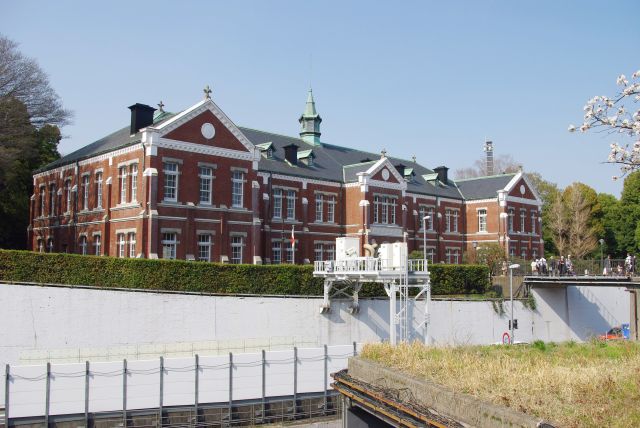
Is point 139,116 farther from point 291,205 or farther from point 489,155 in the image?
point 489,155

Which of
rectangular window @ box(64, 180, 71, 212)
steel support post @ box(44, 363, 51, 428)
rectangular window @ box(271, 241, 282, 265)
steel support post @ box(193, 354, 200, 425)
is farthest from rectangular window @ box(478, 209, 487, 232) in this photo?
steel support post @ box(44, 363, 51, 428)

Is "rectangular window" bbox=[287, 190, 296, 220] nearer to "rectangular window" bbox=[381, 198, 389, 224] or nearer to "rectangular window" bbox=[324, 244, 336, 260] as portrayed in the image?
"rectangular window" bbox=[324, 244, 336, 260]

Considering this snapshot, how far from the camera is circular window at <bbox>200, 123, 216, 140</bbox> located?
33.8 meters

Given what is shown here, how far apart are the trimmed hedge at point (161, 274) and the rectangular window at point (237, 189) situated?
607 centimetres

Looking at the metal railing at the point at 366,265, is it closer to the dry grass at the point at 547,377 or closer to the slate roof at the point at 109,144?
the slate roof at the point at 109,144

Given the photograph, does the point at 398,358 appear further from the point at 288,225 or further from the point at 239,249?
the point at 288,225

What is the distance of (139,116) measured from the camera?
34.8m

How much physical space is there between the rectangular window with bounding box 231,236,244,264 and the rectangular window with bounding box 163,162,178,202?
4248 mm

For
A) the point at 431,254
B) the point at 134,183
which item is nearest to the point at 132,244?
the point at 134,183

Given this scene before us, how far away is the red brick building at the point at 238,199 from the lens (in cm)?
3247

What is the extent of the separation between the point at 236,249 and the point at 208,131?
6.80 meters

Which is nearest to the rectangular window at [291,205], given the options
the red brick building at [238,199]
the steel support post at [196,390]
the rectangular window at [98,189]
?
the red brick building at [238,199]

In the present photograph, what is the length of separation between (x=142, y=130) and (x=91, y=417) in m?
16.0

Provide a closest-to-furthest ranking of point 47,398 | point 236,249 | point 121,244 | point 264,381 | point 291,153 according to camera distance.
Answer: point 47,398 < point 264,381 < point 121,244 < point 236,249 < point 291,153
